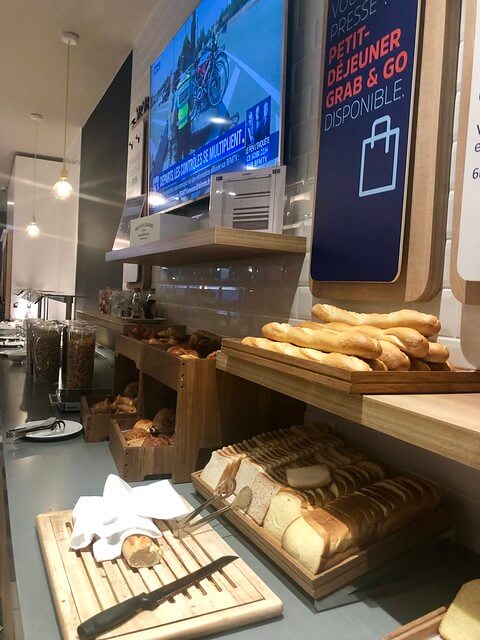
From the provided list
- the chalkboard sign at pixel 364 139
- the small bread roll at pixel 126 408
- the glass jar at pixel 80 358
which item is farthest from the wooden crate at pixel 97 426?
the chalkboard sign at pixel 364 139

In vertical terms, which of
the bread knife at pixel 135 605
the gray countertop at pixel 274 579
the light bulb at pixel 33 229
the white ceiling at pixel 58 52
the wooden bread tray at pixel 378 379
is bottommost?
the gray countertop at pixel 274 579

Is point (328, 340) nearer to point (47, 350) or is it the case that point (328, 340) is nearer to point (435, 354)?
point (435, 354)

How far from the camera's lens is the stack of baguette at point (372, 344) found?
899mm

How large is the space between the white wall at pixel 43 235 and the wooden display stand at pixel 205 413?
224 inches

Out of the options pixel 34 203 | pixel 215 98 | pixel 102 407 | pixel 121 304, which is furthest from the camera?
pixel 34 203

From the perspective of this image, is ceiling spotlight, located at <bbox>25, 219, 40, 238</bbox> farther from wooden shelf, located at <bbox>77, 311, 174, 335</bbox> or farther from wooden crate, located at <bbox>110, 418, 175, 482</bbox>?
wooden crate, located at <bbox>110, 418, 175, 482</bbox>

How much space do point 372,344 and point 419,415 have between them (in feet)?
0.63

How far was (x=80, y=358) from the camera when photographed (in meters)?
2.19

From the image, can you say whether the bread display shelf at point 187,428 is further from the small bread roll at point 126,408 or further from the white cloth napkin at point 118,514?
the small bread roll at point 126,408

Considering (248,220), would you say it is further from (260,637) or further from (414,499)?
(260,637)

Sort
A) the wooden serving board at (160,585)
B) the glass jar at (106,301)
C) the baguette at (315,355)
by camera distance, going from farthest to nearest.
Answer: the glass jar at (106,301) < the baguette at (315,355) < the wooden serving board at (160,585)

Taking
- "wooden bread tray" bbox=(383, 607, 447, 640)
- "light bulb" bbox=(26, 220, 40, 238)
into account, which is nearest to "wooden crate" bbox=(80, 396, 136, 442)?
"wooden bread tray" bbox=(383, 607, 447, 640)

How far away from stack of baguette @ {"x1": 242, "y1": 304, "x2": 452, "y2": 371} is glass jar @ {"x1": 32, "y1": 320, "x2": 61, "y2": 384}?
1660 mm

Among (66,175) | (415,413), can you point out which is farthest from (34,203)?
(415,413)
